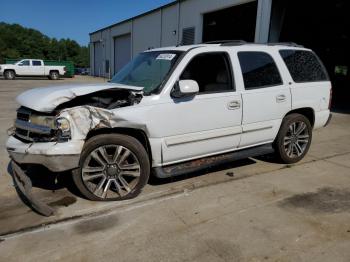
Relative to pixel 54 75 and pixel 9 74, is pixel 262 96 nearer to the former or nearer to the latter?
pixel 54 75

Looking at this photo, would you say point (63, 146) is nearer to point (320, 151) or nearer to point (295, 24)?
point (320, 151)

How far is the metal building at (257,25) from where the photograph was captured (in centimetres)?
1329

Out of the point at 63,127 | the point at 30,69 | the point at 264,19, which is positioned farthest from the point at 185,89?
the point at 30,69

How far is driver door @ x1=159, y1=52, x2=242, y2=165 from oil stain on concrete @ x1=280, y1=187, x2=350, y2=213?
43.9 inches

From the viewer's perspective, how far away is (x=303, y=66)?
542 cm

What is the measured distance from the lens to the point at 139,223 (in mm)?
3486

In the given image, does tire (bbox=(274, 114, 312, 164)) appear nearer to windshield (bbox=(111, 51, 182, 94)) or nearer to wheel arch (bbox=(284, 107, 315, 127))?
wheel arch (bbox=(284, 107, 315, 127))

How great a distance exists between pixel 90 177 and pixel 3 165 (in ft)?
7.92

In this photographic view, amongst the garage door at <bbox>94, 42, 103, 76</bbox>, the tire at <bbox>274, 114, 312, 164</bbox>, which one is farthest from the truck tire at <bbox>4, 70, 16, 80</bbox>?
the tire at <bbox>274, 114, 312, 164</bbox>

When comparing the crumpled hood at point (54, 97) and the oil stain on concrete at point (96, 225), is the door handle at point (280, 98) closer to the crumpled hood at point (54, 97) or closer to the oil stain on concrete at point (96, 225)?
the crumpled hood at point (54, 97)

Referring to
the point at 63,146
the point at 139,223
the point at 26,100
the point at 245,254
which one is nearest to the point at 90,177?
the point at 63,146

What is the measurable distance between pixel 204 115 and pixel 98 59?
128 feet

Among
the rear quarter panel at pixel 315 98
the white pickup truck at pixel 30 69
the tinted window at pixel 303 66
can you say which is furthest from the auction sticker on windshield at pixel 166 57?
the white pickup truck at pixel 30 69

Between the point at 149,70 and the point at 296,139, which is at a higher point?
the point at 149,70
